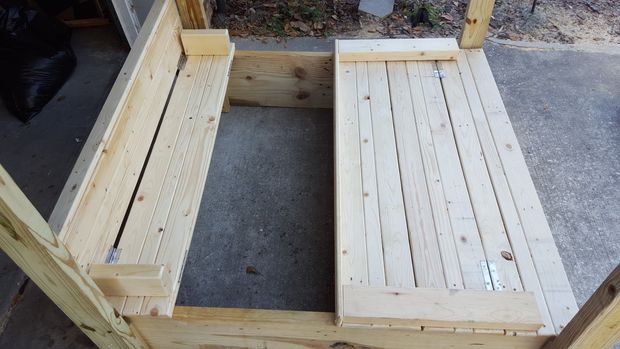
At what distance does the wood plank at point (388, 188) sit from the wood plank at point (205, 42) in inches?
31.4

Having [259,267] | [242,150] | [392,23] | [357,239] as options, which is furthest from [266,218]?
[392,23]

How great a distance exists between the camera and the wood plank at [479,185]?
1.55 m

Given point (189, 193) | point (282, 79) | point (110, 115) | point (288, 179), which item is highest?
point (110, 115)

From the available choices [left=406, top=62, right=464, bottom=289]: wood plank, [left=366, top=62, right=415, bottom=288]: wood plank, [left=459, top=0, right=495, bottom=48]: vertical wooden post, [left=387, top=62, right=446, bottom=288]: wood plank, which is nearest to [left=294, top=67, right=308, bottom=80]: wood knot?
[left=366, top=62, right=415, bottom=288]: wood plank

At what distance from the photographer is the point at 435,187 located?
5.92ft

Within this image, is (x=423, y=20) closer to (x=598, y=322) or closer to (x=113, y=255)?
(x=598, y=322)

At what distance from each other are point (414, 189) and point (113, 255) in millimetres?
1193

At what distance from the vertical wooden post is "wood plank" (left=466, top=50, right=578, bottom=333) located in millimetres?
153

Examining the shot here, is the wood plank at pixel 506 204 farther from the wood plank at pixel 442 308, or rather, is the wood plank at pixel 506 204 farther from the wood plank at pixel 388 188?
the wood plank at pixel 388 188

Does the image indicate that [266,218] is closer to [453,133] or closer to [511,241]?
[453,133]

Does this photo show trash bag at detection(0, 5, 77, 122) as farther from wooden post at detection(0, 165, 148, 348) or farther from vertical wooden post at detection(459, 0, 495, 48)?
vertical wooden post at detection(459, 0, 495, 48)

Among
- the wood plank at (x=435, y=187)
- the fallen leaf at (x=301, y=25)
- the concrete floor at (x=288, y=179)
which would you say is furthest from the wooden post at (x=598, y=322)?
the fallen leaf at (x=301, y=25)

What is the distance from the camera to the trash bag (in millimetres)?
2715

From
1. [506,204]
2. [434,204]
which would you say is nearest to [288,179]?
[434,204]
